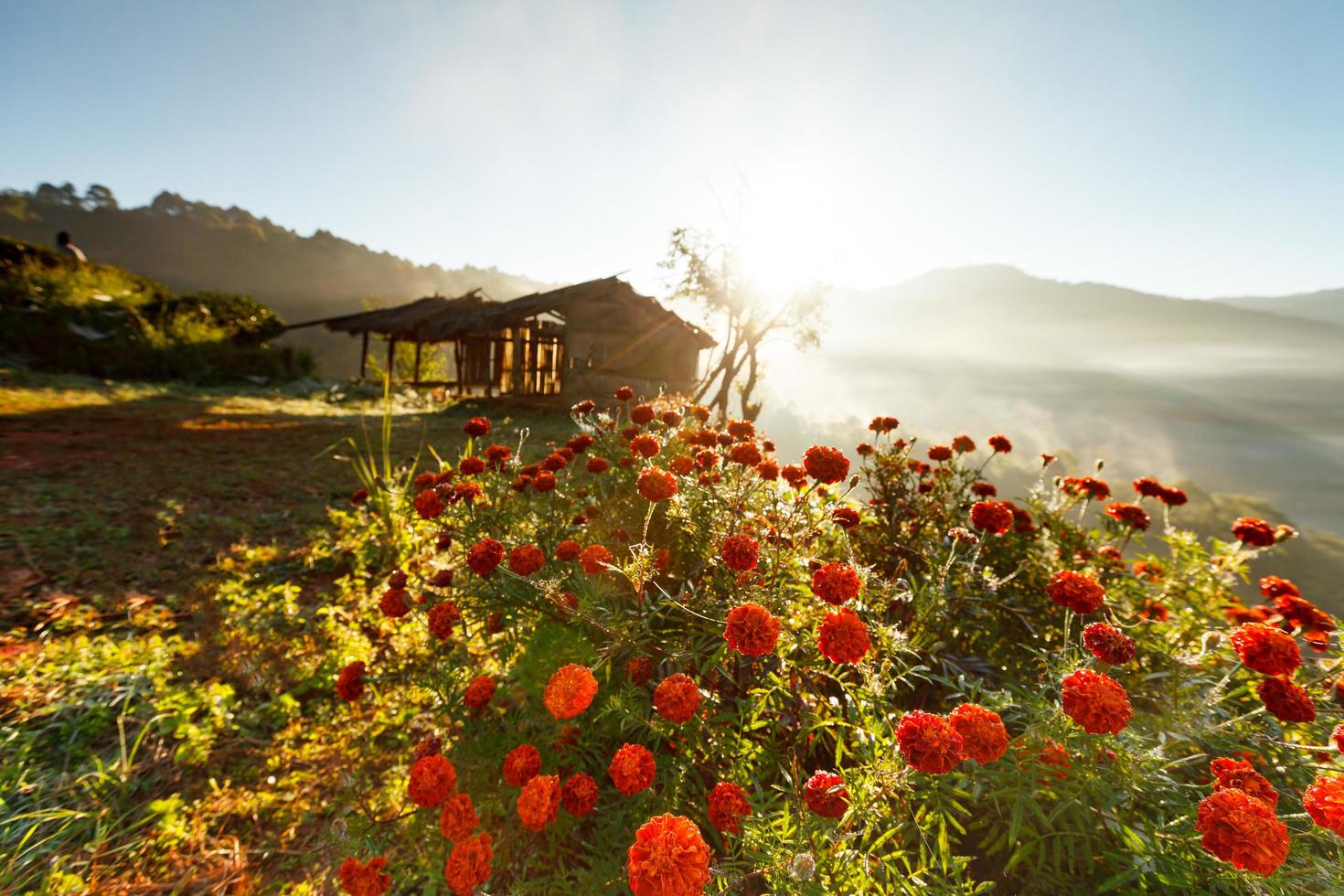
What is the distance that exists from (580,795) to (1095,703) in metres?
1.46

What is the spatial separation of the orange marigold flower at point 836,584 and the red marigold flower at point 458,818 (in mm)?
1261

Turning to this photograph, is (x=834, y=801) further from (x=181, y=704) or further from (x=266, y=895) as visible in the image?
(x=181, y=704)

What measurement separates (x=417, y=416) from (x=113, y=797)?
12792 mm

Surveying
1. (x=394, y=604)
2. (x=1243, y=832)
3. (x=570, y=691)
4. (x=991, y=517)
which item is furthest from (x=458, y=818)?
(x=991, y=517)

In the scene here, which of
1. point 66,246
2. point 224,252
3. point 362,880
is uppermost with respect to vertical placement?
point 224,252

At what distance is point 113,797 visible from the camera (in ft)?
6.88

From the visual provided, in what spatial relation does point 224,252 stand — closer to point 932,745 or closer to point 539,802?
point 539,802

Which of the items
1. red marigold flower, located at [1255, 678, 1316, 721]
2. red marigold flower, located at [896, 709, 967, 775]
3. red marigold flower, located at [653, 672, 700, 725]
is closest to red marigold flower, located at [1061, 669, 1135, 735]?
red marigold flower, located at [896, 709, 967, 775]

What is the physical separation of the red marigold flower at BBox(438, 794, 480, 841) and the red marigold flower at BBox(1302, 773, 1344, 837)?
7.00 feet

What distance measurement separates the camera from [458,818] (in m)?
1.50

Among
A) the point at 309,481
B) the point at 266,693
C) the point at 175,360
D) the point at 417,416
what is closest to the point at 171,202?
the point at 175,360

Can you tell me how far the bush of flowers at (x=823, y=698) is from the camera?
1.32 m

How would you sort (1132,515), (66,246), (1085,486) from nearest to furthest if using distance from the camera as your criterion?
(1132,515)
(1085,486)
(66,246)

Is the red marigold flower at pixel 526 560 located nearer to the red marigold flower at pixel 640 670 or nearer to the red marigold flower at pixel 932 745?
the red marigold flower at pixel 640 670
